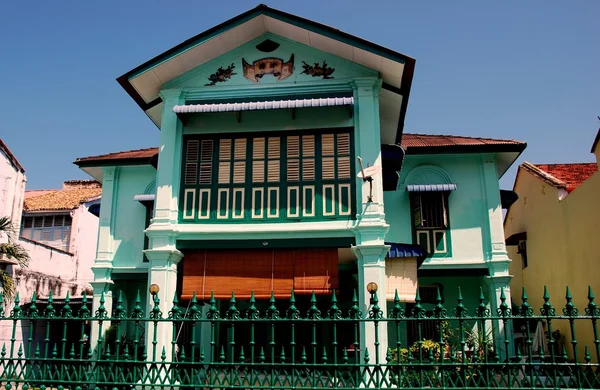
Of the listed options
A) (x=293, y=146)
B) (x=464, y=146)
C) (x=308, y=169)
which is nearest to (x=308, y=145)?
(x=293, y=146)

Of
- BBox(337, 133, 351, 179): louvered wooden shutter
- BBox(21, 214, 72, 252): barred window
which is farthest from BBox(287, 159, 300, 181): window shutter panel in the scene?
BBox(21, 214, 72, 252): barred window

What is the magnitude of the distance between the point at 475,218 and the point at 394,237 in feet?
7.93

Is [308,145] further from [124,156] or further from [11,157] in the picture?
[11,157]

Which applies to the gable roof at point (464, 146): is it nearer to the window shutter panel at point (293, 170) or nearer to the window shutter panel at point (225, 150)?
the window shutter panel at point (293, 170)

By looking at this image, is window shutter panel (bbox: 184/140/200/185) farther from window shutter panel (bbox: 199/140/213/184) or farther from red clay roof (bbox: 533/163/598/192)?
red clay roof (bbox: 533/163/598/192)

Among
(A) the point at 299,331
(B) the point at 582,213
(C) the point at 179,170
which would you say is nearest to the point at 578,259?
(B) the point at 582,213

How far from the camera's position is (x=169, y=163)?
12617 mm

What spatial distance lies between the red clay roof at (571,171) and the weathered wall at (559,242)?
59cm

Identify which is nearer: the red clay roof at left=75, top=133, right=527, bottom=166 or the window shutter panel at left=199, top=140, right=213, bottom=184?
the window shutter panel at left=199, top=140, right=213, bottom=184

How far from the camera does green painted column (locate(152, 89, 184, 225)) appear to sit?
40.4 ft

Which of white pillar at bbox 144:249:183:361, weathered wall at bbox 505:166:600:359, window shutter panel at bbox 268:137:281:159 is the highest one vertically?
window shutter panel at bbox 268:137:281:159

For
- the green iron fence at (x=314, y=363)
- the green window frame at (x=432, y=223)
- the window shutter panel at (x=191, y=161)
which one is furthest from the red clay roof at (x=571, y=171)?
the green iron fence at (x=314, y=363)

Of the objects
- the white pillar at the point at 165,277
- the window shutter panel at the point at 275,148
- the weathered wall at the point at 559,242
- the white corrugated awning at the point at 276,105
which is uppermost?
the white corrugated awning at the point at 276,105

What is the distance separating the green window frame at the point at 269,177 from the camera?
39.8 ft
